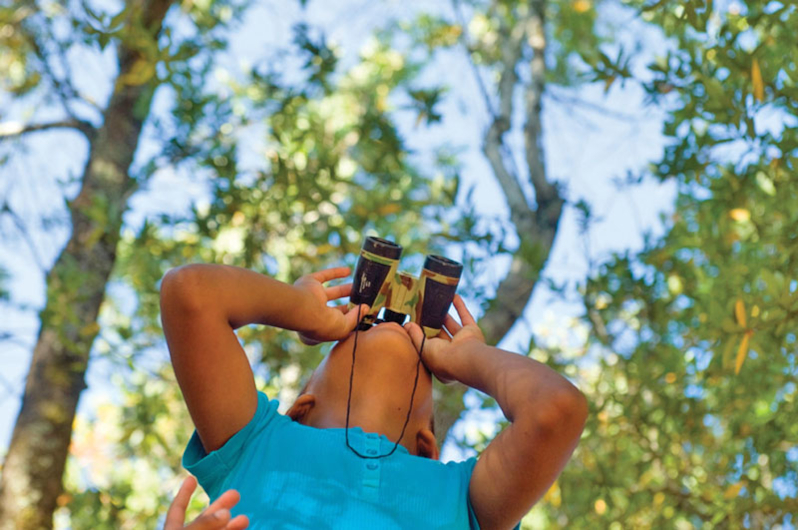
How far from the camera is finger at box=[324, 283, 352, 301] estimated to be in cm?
161

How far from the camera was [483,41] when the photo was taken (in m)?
4.32

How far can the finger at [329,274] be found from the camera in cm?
160

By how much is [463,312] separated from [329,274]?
11.0 inches

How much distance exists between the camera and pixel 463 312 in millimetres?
1665

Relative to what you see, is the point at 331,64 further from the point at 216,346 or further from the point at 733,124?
the point at 216,346

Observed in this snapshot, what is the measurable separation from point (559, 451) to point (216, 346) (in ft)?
1.84

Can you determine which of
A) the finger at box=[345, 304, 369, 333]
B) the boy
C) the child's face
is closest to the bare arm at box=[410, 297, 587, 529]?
the boy

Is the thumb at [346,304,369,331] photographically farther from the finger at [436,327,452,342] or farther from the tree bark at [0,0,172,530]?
the tree bark at [0,0,172,530]

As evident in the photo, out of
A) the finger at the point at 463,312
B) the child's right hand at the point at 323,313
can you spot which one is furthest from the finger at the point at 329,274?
the finger at the point at 463,312

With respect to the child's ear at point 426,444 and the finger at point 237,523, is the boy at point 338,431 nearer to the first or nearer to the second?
the child's ear at point 426,444

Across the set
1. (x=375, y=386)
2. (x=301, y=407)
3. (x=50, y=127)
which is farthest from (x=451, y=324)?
(x=50, y=127)

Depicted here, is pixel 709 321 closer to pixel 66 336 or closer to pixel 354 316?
pixel 354 316

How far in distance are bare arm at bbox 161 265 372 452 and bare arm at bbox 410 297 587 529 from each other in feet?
1.21

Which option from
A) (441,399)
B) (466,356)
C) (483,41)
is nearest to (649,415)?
(441,399)
